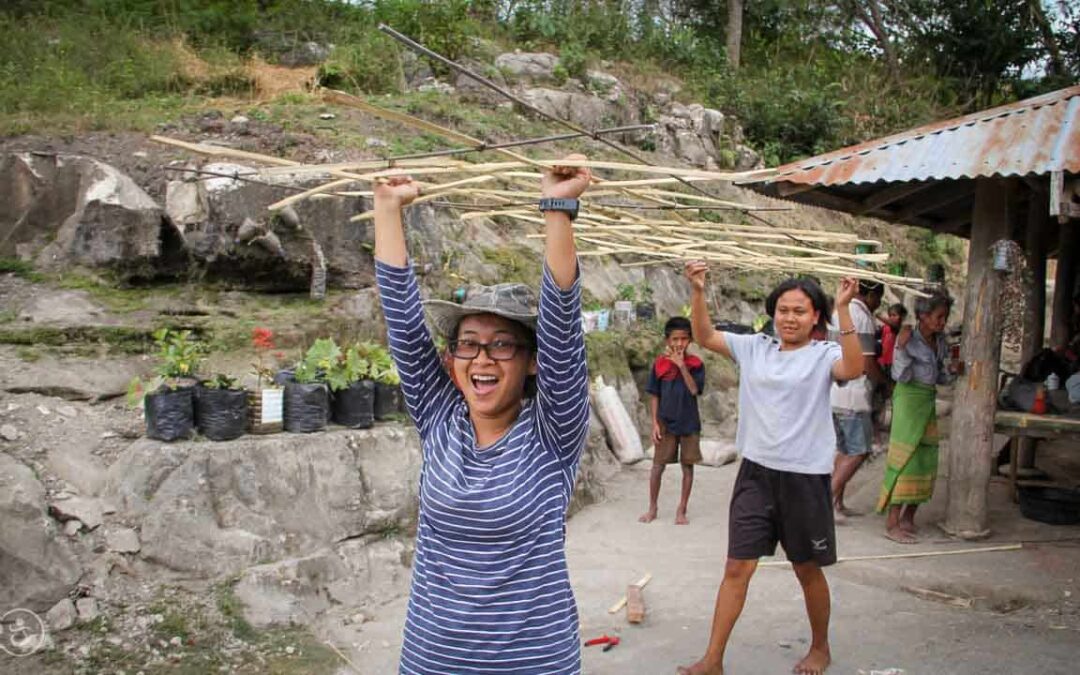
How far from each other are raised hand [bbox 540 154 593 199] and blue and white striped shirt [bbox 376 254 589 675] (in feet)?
0.56

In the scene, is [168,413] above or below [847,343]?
below

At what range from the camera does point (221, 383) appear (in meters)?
5.02

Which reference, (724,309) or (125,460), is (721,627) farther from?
(724,309)

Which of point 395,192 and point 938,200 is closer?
point 395,192

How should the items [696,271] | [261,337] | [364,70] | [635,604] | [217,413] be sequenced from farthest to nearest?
[364,70] → [261,337] → [217,413] → [635,604] → [696,271]

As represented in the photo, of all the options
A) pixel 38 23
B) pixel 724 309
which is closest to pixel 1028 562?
pixel 724 309

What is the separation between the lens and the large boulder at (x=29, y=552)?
407cm

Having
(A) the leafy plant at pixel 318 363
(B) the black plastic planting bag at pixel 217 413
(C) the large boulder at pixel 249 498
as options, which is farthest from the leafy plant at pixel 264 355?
(C) the large boulder at pixel 249 498

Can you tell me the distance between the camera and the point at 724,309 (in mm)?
11914

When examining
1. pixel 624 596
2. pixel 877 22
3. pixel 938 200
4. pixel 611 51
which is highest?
pixel 877 22

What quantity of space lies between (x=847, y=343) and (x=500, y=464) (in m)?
1.95

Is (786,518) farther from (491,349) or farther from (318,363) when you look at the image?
(318,363)

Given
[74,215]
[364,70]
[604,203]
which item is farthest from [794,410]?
[364,70]

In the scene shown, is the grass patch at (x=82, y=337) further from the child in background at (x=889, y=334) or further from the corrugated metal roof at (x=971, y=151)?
the child in background at (x=889, y=334)
